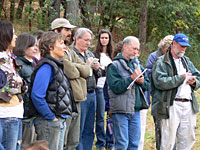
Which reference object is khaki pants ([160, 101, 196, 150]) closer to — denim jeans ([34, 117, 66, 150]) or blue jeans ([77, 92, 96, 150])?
blue jeans ([77, 92, 96, 150])

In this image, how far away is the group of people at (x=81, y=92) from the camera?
3.94 m

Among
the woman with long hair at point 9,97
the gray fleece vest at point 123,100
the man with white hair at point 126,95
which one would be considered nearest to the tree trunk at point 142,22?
the man with white hair at point 126,95

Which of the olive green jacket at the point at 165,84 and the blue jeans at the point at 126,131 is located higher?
the olive green jacket at the point at 165,84

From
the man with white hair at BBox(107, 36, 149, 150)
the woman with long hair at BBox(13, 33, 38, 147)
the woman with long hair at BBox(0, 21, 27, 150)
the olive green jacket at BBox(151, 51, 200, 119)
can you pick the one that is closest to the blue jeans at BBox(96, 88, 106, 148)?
the man with white hair at BBox(107, 36, 149, 150)

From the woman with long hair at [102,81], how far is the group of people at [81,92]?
0.7 inches

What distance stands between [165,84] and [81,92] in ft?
4.48

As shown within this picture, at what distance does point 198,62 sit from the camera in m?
18.2

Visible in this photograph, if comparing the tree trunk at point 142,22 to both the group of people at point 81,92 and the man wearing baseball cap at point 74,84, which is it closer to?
the group of people at point 81,92

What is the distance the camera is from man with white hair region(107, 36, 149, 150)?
5.12 meters

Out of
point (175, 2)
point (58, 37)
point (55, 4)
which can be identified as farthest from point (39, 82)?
point (175, 2)

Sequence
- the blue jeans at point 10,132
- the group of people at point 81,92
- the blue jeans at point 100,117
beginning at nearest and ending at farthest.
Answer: the blue jeans at point 10,132 < the group of people at point 81,92 < the blue jeans at point 100,117

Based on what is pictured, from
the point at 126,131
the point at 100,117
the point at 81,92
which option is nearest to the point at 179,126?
the point at 126,131

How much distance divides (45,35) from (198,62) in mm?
14901

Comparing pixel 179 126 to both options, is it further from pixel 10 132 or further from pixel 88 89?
pixel 10 132
